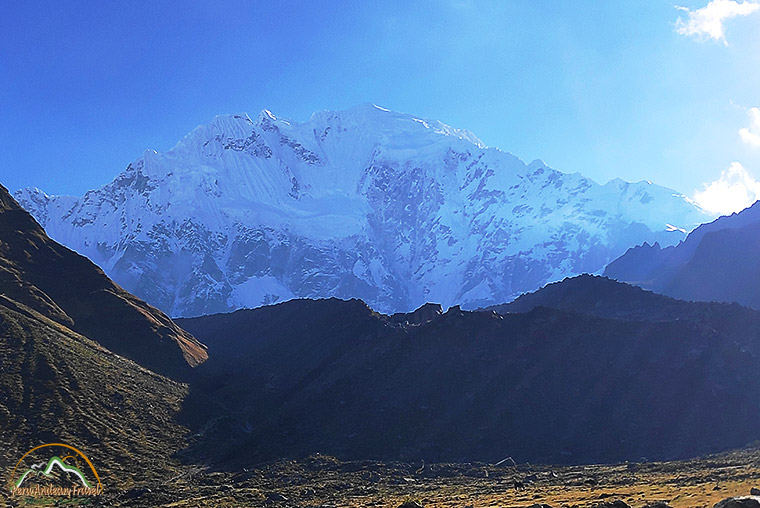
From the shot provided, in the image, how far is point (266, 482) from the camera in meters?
75.4

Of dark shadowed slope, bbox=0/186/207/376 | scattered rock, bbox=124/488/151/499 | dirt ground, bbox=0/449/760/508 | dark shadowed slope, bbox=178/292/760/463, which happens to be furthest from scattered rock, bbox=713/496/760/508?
dark shadowed slope, bbox=0/186/207/376

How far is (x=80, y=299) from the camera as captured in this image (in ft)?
417

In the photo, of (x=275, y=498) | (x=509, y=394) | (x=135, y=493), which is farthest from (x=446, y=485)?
(x=509, y=394)

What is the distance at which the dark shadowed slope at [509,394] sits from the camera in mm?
89000

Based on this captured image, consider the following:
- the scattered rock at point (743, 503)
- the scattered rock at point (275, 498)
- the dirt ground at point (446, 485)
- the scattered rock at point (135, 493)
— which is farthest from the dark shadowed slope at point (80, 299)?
the scattered rock at point (743, 503)

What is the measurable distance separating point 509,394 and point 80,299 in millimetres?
Answer: 73980

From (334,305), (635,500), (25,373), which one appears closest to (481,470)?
(635,500)

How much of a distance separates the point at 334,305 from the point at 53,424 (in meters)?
87.3

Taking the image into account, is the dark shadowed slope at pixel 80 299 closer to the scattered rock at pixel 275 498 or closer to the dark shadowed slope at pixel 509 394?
the dark shadowed slope at pixel 509 394

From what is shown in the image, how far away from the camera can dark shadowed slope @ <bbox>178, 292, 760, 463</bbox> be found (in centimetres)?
8900

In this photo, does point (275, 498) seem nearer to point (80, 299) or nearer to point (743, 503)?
point (743, 503)

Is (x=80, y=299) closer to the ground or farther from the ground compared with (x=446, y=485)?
farther from the ground

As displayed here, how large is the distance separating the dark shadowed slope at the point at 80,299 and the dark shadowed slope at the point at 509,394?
398 inches

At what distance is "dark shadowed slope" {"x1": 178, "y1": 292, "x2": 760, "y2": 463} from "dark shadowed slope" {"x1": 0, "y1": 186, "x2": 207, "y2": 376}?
1011 centimetres
